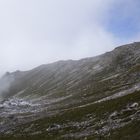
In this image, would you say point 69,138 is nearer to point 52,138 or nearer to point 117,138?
point 52,138

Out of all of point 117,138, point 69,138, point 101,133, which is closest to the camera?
point 117,138

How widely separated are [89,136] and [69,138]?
191 inches

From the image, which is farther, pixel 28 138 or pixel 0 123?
pixel 0 123

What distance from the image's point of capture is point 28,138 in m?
64.4

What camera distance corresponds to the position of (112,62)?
198 m

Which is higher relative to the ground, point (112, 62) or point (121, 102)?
point (112, 62)

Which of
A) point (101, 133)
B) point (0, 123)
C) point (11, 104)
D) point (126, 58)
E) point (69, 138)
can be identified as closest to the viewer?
point (101, 133)

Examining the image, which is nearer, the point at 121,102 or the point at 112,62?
the point at 121,102

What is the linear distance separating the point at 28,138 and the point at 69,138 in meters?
12.9

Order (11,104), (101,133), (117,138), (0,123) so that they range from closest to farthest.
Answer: (117,138)
(101,133)
(0,123)
(11,104)

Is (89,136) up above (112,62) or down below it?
below

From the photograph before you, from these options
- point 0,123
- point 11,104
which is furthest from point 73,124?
point 11,104

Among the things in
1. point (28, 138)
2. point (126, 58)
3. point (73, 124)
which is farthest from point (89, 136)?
point (126, 58)

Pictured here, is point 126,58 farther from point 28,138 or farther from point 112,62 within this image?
point 28,138
